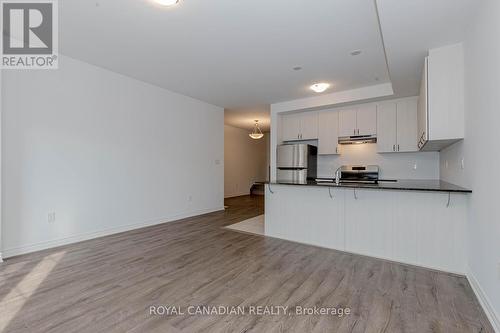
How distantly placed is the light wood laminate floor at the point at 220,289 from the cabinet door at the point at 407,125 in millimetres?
2688

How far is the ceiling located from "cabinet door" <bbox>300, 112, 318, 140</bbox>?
4.15 feet

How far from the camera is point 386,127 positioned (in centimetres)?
496

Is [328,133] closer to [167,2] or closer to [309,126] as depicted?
[309,126]

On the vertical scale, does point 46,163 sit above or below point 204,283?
above

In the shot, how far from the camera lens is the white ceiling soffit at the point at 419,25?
206 cm

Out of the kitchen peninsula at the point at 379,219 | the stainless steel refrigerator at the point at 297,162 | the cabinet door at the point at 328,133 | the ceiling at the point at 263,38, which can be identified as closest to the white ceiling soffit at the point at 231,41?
the ceiling at the point at 263,38

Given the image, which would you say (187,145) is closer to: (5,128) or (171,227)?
(171,227)

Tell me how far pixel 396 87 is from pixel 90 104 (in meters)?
5.14

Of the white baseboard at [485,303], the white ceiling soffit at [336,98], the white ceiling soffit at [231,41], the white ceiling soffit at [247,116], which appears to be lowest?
the white baseboard at [485,303]

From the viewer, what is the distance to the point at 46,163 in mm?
3479

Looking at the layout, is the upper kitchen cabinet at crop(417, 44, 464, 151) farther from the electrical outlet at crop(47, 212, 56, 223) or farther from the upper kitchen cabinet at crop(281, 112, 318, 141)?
the electrical outlet at crop(47, 212, 56, 223)

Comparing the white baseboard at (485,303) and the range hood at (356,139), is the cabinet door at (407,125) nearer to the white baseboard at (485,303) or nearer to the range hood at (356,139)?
the range hood at (356,139)

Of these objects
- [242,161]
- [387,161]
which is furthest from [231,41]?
[242,161]

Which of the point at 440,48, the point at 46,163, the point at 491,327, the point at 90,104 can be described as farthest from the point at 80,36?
the point at 491,327
